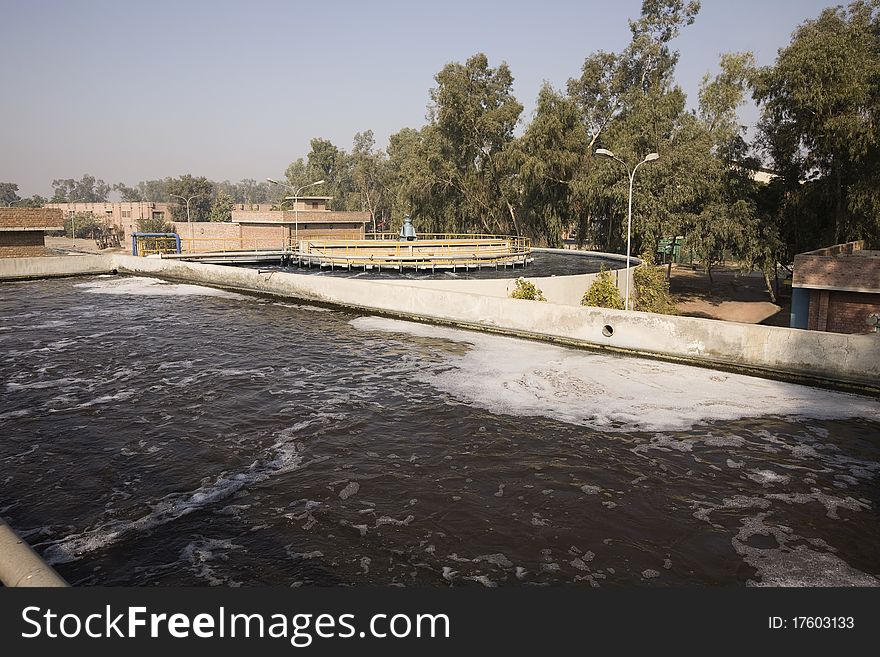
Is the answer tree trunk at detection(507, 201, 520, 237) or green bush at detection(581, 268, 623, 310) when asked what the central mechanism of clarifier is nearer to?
green bush at detection(581, 268, 623, 310)

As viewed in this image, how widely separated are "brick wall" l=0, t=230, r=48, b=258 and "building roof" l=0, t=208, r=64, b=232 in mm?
480

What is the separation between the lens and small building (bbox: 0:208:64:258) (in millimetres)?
41500

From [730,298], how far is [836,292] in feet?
70.4

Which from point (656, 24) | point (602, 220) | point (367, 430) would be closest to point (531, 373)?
point (367, 430)

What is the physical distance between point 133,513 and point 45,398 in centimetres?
762

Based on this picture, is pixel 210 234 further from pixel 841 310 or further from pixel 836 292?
pixel 841 310

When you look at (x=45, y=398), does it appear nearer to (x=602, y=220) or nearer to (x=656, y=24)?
(x=602, y=220)

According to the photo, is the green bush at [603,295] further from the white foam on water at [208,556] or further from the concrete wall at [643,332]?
the white foam on water at [208,556]

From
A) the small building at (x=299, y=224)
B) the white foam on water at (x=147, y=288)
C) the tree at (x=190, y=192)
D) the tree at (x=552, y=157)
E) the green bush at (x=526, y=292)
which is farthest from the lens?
the tree at (x=190, y=192)

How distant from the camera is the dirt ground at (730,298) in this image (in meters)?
39.4

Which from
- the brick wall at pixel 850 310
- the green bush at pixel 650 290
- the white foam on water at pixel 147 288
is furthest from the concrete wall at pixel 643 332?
the green bush at pixel 650 290

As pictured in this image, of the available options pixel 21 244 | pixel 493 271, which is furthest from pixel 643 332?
pixel 21 244

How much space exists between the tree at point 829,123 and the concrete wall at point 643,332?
69.8 ft

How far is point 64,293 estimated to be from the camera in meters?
33.5
